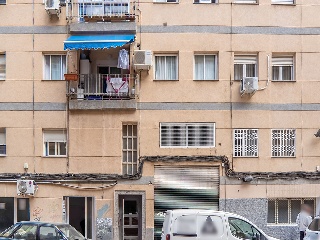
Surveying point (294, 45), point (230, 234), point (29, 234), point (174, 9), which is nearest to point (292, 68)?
point (294, 45)

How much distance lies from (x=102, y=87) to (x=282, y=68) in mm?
6861

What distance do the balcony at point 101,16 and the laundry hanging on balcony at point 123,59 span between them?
79 cm

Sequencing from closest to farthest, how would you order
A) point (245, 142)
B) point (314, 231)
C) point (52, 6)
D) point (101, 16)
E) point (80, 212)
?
point (314, 231)
point (52, 6)
point (101, 16)
point (245, 142)
point (80, 212)

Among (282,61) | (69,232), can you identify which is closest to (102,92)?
(69,232)

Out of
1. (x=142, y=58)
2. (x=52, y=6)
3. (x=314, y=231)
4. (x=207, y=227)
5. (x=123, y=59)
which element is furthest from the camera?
(x=123, y=59)

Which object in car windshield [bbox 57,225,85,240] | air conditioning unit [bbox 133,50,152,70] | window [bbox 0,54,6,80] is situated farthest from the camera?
window [bbox 0,54,6,80]

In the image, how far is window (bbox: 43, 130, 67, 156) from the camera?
21.3 meters

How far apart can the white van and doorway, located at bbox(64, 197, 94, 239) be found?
18.7 feet

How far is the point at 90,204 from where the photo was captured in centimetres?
2134

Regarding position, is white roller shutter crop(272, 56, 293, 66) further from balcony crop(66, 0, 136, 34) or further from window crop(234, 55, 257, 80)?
balcony crop(66, 0, 136, 34)

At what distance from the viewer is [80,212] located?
70.3 ft

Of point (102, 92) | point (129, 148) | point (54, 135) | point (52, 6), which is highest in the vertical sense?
point (52, 6)

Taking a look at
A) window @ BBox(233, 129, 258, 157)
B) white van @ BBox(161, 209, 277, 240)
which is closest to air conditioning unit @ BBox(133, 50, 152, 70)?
window @ BBox(233, 129, 258, 157)

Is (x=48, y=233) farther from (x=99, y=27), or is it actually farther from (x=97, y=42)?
(x=99, y=27)
